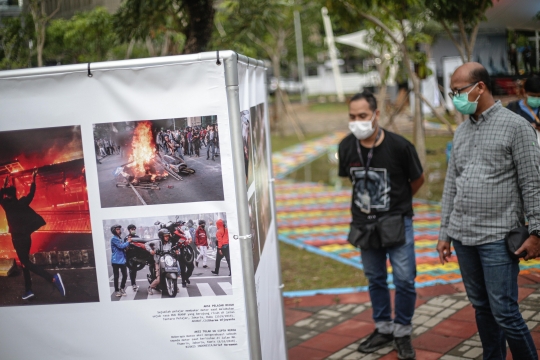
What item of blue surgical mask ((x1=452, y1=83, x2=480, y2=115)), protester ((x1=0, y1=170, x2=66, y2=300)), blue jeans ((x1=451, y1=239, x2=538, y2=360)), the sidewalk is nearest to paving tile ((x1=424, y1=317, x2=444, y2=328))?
the sidewalk

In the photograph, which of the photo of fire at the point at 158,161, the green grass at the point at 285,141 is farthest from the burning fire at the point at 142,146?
the green grass at the point at 285,141

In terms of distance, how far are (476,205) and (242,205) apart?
57.2 inches

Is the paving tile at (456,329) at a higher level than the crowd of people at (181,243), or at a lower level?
lower

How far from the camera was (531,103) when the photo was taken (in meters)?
5.07

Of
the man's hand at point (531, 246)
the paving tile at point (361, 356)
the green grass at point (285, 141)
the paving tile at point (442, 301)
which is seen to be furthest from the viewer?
the green grass at point (285, 141)

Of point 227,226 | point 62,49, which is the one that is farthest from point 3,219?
point 62,49

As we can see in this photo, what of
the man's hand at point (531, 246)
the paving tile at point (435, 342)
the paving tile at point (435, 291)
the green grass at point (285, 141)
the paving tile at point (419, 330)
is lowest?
the paving tile at point (435, 342)

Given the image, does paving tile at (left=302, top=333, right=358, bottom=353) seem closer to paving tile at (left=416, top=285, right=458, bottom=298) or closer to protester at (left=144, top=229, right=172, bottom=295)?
paving tile at (left=416, top=285, right=458, bottom=298)

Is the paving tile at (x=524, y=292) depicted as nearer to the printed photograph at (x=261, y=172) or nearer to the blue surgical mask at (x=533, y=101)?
the blue surgical mask at (x=533, y=101)

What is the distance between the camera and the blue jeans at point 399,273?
4.25 meters

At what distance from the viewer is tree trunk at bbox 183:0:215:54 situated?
5.90 m

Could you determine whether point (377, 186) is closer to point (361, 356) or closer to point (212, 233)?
point (361, 356)

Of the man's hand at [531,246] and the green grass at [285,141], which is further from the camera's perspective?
the green grass at [285,141]

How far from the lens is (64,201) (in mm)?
2688
